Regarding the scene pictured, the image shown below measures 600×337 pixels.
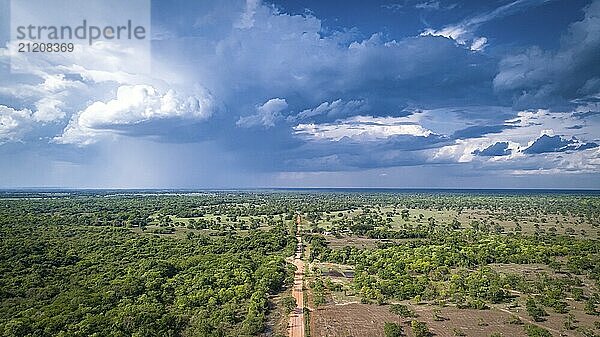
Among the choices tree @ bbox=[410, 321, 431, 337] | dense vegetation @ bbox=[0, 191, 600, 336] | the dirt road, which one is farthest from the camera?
the dirt road

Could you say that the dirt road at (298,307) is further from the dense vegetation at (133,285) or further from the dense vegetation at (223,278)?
the dense vegetation at (133,285)

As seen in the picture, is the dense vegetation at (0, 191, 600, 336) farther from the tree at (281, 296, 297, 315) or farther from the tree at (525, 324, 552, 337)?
the tree at (281, 296, 297, 315)

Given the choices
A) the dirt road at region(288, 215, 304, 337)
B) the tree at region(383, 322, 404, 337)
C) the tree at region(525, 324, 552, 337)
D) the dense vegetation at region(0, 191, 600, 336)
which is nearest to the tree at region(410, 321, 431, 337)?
the dense vegetation at region(0, 191, 600, 336)

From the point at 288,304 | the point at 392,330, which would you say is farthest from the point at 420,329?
the point at 288,304

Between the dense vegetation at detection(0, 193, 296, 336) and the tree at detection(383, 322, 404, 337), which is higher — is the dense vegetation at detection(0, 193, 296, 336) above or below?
above

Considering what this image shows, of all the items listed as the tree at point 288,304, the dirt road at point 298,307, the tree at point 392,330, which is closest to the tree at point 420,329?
the tree at point 392,330

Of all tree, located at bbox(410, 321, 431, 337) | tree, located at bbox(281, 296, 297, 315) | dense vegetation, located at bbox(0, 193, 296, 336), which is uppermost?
dense vegetation, located at bbox(0, 193, 296, 336)

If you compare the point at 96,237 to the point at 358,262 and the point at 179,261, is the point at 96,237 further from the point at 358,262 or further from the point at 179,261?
the point at 358,262

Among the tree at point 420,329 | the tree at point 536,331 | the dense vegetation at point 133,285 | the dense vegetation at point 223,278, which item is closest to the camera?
the dense vegetation at point 133,285

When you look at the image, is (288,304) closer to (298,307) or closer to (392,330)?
(298,307)

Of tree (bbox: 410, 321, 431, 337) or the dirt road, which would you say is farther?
the dirt road

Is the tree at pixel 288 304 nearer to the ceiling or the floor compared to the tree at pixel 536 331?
nearer to the ceiling

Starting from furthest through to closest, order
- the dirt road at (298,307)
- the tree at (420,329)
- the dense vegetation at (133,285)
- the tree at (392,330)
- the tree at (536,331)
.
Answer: the dirt road at (298,307) < the tree at (420,329) < the tree at (392,330) < the tree at (536,331) < the dense vegetation at (133,285)
